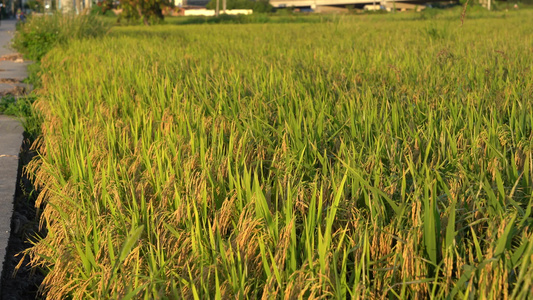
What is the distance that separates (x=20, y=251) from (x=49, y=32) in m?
8.29

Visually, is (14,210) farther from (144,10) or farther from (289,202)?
(144,10)

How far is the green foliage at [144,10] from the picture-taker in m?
24.5

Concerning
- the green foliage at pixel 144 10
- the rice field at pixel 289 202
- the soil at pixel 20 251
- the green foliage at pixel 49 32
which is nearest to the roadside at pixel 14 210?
the soil at pixel 20 251

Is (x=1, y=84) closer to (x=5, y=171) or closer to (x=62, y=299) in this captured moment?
(x=5, y=171)

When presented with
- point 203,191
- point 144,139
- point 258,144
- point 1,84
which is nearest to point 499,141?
point 258,144

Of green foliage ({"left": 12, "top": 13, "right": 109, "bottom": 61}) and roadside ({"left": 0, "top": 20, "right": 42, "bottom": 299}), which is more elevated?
green foliage ({"left": 12, "top": 13, "right": 109, "bottom": 61})

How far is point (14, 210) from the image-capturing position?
8.47 feet

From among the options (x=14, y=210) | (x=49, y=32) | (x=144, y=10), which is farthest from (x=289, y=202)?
(x=144, y=10)

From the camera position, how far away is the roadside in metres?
1.97

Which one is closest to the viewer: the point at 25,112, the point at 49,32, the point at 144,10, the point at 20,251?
the point at 20,251

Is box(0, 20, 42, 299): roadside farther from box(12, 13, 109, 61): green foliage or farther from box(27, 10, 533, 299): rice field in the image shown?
box(12, 13, 109, 61): green foliage

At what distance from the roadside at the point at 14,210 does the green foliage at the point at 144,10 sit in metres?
20.6

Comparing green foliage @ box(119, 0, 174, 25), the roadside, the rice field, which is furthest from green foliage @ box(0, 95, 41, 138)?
green foliage @ box(119, 0, 174, 25)

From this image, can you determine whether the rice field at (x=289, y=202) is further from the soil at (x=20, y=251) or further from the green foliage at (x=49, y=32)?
the green foliage at (x=49, y=32)
